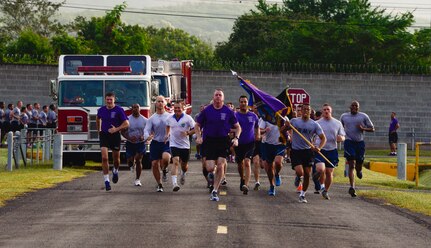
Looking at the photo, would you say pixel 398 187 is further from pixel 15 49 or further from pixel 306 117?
pixel 15 49

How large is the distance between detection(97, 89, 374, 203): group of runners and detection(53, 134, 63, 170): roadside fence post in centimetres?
689

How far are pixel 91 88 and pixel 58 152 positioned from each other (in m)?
2.01

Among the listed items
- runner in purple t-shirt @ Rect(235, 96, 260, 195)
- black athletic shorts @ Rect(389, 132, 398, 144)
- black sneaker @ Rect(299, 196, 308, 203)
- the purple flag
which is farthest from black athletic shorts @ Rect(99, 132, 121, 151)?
black athletic shorts @ Rect(389, 132, 398, 144)

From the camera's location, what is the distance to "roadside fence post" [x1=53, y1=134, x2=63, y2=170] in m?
33.9

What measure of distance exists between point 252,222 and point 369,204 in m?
5.98

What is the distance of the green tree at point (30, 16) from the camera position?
12636 centimetres

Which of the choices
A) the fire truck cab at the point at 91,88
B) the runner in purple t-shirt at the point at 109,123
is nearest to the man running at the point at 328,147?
the runner in purple t-shirt at the point at 109,123

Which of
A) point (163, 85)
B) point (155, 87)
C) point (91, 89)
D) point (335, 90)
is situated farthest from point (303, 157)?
point (335, 90)

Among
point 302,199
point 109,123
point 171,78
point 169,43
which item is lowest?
point 302,199

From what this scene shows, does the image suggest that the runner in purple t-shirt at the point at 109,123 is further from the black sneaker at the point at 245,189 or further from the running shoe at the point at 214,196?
the running shoe at the point at 214,196

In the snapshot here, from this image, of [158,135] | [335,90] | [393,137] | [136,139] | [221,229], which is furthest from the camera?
[335,90]

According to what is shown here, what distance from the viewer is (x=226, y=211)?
66.0 ft

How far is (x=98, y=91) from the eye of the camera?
3456 centimetres

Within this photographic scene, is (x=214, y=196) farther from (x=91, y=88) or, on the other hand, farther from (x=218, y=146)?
(x=91, y=88)
